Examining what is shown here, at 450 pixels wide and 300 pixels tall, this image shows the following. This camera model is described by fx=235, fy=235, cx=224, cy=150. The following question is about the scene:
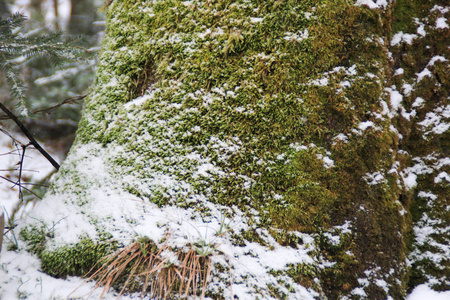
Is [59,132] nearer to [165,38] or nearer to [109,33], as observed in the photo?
[109,33]

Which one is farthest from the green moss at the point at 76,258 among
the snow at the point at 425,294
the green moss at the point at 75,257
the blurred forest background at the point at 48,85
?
the blurred forest background at the point at 48,85

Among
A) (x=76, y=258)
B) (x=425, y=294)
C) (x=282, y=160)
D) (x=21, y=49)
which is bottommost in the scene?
(x=76, y=258)

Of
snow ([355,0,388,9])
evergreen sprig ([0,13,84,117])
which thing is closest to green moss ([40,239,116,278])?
evergreen sprig ([0,13,84,117])

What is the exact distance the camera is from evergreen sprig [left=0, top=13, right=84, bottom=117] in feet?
5.57

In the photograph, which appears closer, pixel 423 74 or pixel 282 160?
pixel 282 160

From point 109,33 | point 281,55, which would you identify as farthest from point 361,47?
point 109,33

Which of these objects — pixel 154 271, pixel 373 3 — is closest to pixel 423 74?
pixel 373 3

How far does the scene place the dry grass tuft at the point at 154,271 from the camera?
1.20 m

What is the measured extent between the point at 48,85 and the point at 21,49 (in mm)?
2892

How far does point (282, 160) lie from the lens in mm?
1366

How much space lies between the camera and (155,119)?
1567 millimetres

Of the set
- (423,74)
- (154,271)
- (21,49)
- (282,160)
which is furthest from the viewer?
(21,49)

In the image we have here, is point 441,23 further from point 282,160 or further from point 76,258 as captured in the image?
point 76,258

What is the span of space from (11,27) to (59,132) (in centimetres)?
326
